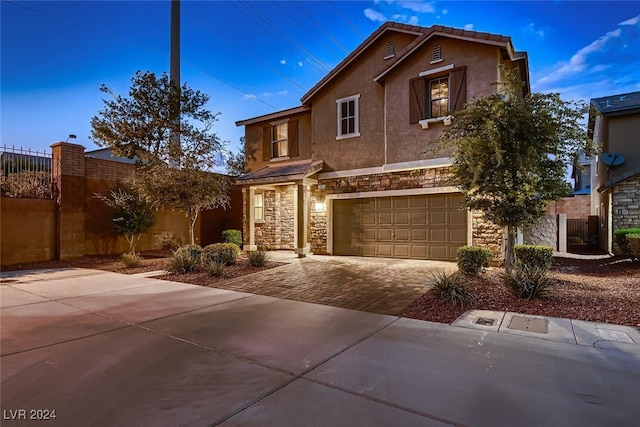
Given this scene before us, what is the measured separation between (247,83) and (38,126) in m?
15.6

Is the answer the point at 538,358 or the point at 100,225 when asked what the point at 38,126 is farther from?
the point at 538,358

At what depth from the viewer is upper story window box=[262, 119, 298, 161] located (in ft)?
47.9

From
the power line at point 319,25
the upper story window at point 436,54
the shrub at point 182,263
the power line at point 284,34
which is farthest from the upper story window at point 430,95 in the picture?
the power line at point 284,34

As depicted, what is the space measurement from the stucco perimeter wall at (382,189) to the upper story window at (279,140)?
273 centimetres

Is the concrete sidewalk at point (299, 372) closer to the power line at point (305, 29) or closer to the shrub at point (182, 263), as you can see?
the shrub at point (182, 263)

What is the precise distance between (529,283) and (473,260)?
7.35 ft

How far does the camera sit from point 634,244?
9.08 m

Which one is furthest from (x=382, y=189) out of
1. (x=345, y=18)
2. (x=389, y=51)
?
(x=345, y=18)

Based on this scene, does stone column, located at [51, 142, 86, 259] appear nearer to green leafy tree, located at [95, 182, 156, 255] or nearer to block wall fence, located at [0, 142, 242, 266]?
block wall fence, located at [0, 142, 242, 266]

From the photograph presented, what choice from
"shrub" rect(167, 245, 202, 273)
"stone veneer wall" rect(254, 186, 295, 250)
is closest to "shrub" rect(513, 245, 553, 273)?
"shrub" rect(167, 245, 202, 273)

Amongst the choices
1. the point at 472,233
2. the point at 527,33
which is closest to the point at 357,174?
the point at 472,233

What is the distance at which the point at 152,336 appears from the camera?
4.50m

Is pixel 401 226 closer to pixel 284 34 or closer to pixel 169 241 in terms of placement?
pixel 169 241

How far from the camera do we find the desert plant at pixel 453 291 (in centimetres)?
581
